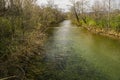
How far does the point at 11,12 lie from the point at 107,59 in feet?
27.7

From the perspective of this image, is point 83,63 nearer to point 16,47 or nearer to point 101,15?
point 16,47

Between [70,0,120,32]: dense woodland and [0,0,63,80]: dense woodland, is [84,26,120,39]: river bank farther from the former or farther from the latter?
[0,0,63,80]: dense woodland

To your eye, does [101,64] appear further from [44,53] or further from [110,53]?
[44,53]

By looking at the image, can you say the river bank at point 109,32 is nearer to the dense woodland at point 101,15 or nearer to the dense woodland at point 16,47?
the dense woodland at point 101,15

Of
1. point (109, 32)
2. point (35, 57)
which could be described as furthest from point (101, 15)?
point (35, 57)

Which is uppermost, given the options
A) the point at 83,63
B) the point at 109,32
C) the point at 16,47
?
the point at 16,47

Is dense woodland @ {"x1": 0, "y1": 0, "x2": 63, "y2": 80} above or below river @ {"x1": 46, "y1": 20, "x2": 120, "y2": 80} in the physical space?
above

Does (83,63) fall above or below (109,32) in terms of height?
below

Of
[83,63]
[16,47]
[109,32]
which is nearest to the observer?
[16,47]

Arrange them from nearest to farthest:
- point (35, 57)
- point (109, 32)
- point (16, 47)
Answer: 1. point (16, 47)
2. point (35, 57)
3. point (109, 32)

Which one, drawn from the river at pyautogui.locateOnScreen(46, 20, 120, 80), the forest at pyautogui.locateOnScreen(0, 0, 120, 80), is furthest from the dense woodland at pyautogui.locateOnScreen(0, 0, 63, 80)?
the river at pyautogui.locateOnScreen(46, 20, 120, 80)

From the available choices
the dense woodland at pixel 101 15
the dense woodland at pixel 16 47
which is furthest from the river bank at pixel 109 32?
the dense woodland at pixel 16 47

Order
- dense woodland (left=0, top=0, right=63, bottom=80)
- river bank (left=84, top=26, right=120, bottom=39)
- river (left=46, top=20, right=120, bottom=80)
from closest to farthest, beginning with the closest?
dense woodland (left=0, top=0, right=63, bottom=80) → river (left=46, top=20, right=120, bottom=80) → river bank (left=84, top=26, right=120, bottom=39)

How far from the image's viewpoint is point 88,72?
43.4 feet
